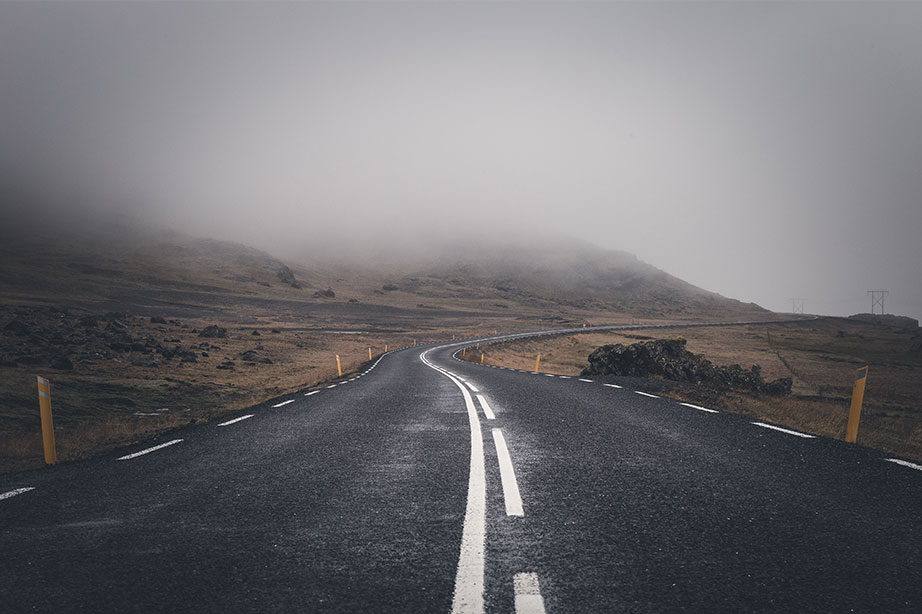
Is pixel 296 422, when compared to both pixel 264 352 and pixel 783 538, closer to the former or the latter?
pixel 783 538

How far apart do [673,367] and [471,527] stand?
20024mm

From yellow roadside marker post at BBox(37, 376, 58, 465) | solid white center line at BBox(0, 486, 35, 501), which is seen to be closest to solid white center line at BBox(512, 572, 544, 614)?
solid white center line at BBox(0, 486, 35, 501)

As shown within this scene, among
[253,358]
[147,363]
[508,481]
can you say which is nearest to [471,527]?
[508,481]

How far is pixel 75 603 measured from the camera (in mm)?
2844

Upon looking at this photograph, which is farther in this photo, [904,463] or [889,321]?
[889,321]

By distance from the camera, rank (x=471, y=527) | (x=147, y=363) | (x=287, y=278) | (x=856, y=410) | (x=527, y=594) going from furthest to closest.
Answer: (x=287, y=278) < (x=147, y=363) < (x=856, y=410) < (x=471, y=527) < (x=527, y=594)

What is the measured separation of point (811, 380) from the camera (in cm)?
3481

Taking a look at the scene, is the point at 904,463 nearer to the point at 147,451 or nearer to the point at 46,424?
the point at 147,451

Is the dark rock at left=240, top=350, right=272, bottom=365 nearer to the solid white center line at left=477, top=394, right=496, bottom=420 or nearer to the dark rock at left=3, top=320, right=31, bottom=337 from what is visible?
the dark rock at left=3, top=320, right=31, bottom=337

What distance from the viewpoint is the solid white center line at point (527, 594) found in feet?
8.73

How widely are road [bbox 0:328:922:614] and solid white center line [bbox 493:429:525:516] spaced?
38 mm

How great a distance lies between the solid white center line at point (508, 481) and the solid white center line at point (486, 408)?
7.14 ft

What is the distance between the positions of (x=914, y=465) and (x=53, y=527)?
365 inches

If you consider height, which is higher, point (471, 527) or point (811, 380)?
point (471, 527)
